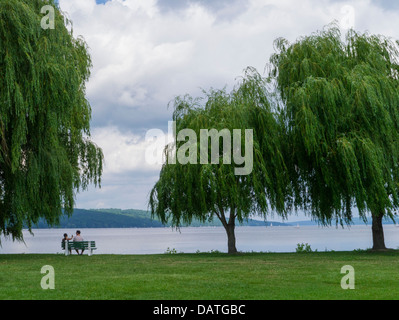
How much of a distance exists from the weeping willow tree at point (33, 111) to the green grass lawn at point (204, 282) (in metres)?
3.11

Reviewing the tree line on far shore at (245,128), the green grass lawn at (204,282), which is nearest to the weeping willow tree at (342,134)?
the tree line on far shore at (245,128)

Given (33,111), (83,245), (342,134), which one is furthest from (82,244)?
(342,134)

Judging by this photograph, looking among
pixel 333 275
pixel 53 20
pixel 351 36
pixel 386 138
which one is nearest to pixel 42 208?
pixel 53 20

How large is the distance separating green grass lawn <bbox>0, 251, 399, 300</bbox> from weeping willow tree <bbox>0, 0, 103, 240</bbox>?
10.2 ft

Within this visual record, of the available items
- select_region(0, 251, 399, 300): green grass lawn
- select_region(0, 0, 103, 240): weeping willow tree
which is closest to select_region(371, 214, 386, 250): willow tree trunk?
select_region(0, 251, 399, 300): green grass lawn

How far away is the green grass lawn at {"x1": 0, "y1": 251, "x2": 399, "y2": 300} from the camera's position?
10.1m

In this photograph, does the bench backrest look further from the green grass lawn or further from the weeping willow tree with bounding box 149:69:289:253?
the green grass lawn

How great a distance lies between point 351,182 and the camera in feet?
62.6

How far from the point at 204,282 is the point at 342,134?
393 inches

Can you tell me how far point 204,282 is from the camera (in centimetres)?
1203

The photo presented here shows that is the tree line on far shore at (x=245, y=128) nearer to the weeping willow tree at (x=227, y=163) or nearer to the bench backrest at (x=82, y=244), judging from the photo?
the weeping willow tree at (x=227, y=163)

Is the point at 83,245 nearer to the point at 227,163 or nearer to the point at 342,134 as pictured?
the point at 227,163

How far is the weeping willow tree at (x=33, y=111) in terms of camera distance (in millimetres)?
16875
